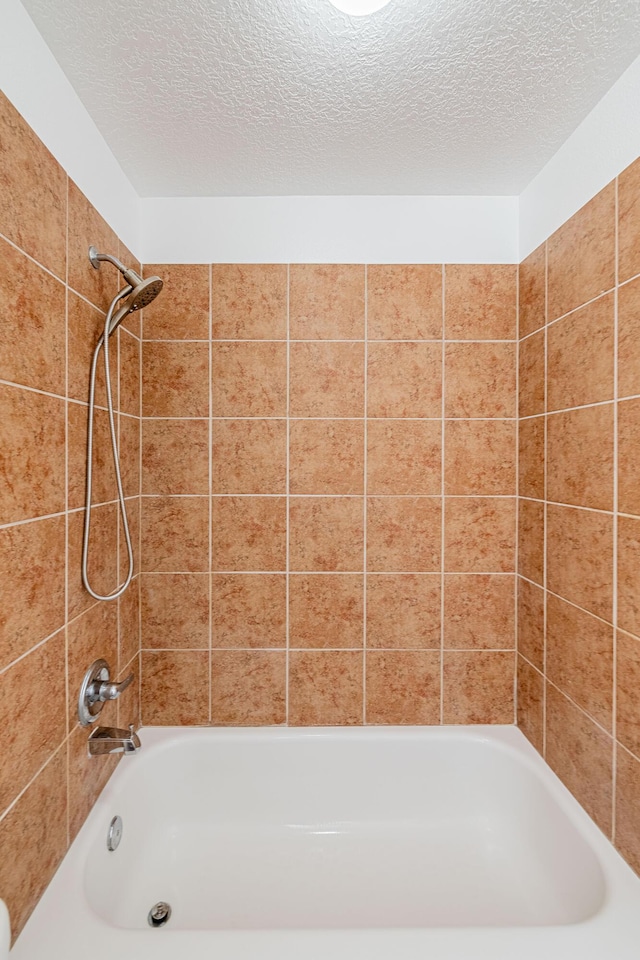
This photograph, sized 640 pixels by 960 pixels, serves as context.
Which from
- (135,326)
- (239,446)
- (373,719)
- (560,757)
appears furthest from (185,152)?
(560,757)

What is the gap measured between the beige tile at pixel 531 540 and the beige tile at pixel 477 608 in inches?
3.9

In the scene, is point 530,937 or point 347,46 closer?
point 530,937

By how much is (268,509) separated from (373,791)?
1.06 meters

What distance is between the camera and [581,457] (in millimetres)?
1384

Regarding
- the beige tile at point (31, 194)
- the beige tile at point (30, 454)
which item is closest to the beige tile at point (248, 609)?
the beige tile at point (30, 454)

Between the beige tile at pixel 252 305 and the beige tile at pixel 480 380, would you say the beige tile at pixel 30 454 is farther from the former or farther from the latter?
the beige tile at pixel 480 380

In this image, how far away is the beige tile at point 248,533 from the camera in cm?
178

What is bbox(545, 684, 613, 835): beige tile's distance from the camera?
1.27m

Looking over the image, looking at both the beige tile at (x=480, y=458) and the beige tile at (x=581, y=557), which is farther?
the beige tile at (x=480, y=458)

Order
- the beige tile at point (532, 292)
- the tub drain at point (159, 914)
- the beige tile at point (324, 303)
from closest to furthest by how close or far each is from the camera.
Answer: the tub drain at point (159, 914) < the beige tile at point (532, 292) < the beige tile at point (324, 303)

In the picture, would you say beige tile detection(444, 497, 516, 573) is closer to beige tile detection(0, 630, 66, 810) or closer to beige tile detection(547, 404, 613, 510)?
beige tile detection(547, 404, 613, 510)

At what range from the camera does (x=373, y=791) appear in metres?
1.75

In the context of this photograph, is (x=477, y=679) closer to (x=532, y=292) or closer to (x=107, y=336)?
(x=532, y=292)

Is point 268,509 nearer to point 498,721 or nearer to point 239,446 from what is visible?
point 239,446
